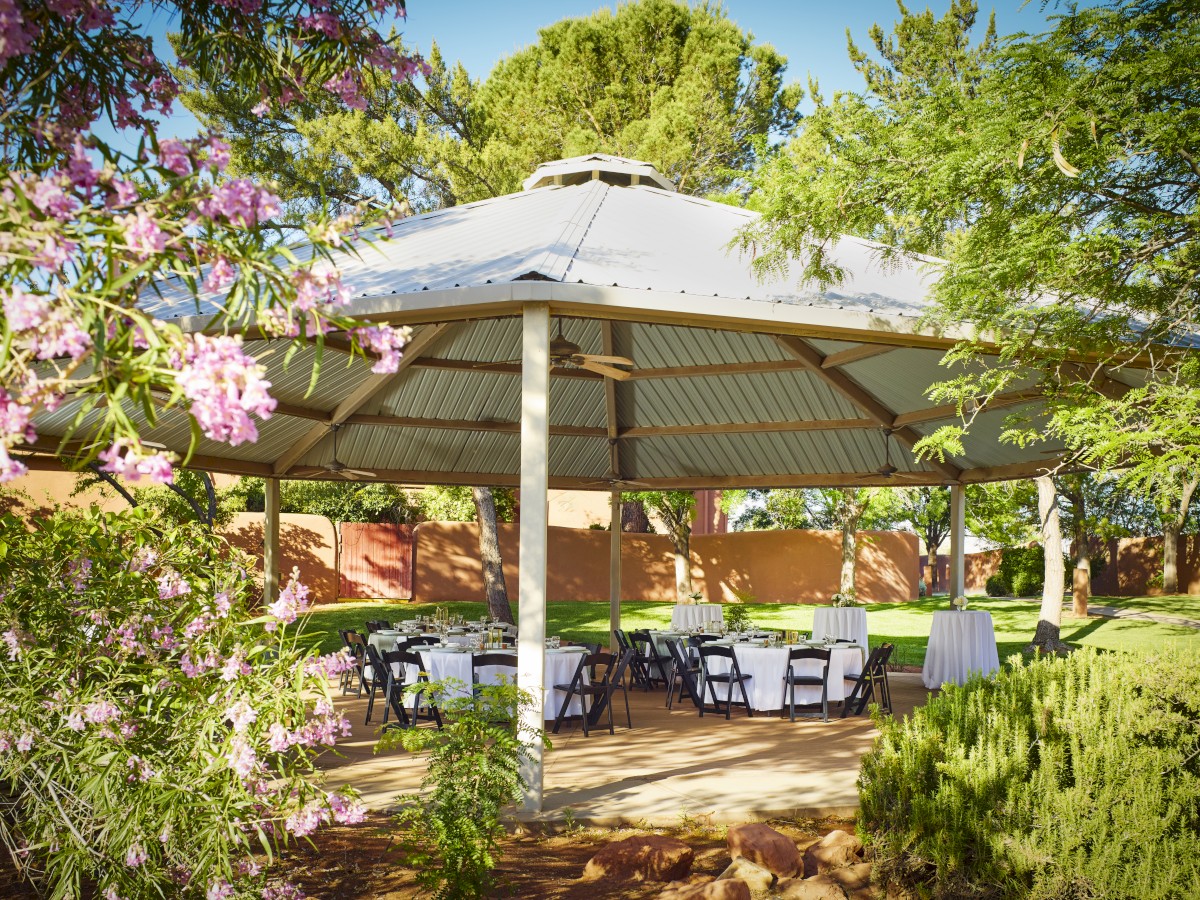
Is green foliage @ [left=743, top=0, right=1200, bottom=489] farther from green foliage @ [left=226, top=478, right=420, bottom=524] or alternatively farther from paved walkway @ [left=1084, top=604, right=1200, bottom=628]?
green foliage @ [left=226, top=478, right=420, bottom=524]

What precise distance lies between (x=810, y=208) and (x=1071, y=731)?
367 cm

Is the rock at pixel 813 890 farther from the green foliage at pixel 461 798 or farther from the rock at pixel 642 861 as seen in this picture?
the green foliage at pixel 461 798

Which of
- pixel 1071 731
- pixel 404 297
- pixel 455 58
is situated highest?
pixel 455 58

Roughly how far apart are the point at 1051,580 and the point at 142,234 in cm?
1658

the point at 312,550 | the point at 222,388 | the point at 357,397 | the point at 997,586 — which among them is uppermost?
the point at 357,397

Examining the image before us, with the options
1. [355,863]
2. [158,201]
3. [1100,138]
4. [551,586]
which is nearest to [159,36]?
[158,201]

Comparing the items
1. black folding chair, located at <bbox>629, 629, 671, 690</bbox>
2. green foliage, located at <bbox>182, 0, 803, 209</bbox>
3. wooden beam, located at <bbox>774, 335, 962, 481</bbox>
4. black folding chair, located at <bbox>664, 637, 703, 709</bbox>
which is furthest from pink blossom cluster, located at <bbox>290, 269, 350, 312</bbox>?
green foliage, located at <bbox>182, 0, 803, 209</bbox>

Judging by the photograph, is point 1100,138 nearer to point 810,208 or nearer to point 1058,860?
point 810,208

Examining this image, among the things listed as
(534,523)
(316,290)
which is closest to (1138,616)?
(534,523)

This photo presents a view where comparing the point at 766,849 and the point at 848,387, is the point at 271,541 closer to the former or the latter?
the point at 848,387

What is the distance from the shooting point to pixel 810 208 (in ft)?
21.7

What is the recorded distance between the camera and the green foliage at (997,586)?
27.4 metres

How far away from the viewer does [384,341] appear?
7.43 feet

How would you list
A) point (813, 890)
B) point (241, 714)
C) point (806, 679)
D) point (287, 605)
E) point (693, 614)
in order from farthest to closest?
point (693, 614) → point (806, 679) → point (813, 890) → point (287, 605) → point (241, 714)
